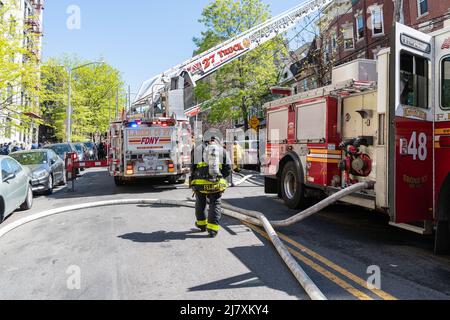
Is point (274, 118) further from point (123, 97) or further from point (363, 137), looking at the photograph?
point (123, 97)

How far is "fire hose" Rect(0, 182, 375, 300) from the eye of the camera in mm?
4285

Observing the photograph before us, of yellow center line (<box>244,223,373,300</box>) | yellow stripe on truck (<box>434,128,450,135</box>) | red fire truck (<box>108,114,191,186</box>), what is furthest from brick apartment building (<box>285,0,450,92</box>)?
yellow center line (<box>244,223,373,300</box>)

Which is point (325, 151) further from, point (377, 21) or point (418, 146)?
point (377, 21)

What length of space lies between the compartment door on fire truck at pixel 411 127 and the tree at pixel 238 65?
79.2 feet

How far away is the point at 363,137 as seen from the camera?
22.2 ft

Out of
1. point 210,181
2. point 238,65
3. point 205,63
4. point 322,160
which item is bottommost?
point 210,181

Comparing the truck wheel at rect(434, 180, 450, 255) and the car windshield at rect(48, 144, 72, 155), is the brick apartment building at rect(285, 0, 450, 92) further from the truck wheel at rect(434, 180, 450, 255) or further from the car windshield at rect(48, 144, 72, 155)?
the truck wheel at rect(434, 180, 450, 255)

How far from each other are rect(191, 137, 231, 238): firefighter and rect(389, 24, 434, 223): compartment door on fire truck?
2.66 metres

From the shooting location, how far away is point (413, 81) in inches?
210

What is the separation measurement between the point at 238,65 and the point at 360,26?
8413mm

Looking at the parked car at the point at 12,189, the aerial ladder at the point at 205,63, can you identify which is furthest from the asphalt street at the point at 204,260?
the aerial ladder at the point at 205,63

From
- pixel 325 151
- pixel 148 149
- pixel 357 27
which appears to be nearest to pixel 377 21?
pixel 357 27

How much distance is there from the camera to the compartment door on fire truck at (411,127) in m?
5.18

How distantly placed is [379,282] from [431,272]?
0.80 m
